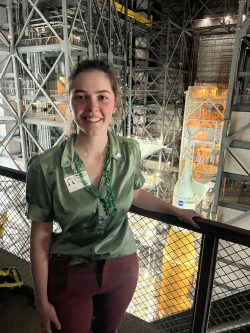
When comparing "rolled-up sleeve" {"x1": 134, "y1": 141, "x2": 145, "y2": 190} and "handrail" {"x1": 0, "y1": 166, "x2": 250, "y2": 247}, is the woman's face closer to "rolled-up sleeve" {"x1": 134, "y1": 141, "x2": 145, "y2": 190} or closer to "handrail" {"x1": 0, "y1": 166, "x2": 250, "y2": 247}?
"rolled-up sleeve" {"x1": 134, "y1": 141, "x2": 145, "y2": 190}

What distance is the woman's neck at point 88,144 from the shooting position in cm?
144

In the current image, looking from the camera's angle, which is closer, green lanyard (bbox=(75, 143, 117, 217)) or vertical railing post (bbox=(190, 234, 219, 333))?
green lanyard (bbox=(75, 143, 117, 217))

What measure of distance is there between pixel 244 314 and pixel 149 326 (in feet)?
3.17

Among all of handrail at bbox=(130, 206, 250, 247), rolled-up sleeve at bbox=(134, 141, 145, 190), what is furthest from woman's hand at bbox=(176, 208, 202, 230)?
rolled-up sleeve at bbox=(134, 141, 145, 190)

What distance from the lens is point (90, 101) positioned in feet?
4.38

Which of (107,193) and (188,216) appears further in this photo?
(188,216)

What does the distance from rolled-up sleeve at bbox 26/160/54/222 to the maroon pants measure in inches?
12.3

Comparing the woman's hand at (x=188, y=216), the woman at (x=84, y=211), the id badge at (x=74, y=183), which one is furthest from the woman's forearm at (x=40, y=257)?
the woman's hand at (x=188, y=216)

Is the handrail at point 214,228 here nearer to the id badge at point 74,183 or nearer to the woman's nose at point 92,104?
the id badge at point 74,183

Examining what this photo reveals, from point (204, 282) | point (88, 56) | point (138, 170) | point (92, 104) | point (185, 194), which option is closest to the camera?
point (92, 104)

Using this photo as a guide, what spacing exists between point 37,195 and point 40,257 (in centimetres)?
35

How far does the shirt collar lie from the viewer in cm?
137

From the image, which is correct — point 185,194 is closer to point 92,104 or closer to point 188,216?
point 188,216

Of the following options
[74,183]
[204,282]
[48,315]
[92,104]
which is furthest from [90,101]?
[204,282]
